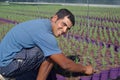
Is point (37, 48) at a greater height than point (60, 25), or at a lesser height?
lesser

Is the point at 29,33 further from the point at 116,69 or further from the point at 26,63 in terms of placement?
the point at 116,69

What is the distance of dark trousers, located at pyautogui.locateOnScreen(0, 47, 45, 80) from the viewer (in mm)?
3168

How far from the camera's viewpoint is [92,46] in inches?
239

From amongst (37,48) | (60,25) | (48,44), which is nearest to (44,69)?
(37,48)

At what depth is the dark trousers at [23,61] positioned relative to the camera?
10.4 ft

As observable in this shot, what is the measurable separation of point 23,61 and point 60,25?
60cm

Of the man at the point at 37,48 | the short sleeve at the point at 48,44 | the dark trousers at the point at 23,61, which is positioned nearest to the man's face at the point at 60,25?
the man at the point at 37,48

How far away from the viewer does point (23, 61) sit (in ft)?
10.5

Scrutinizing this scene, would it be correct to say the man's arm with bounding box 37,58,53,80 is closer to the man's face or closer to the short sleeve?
the short sleeve

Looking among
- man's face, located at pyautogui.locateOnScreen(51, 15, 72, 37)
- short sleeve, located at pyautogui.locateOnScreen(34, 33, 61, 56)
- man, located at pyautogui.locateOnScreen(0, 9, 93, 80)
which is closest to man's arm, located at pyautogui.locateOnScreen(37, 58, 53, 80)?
man, located at pyautogui.locateOnScreen(0, 9, 93, 80)

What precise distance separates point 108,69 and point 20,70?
1623 millimetres

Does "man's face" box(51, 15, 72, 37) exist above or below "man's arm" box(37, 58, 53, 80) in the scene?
above

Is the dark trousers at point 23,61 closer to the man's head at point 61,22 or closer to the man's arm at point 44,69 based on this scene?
the man's arm at point 44,69

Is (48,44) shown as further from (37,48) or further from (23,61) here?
Result: (23,61)
